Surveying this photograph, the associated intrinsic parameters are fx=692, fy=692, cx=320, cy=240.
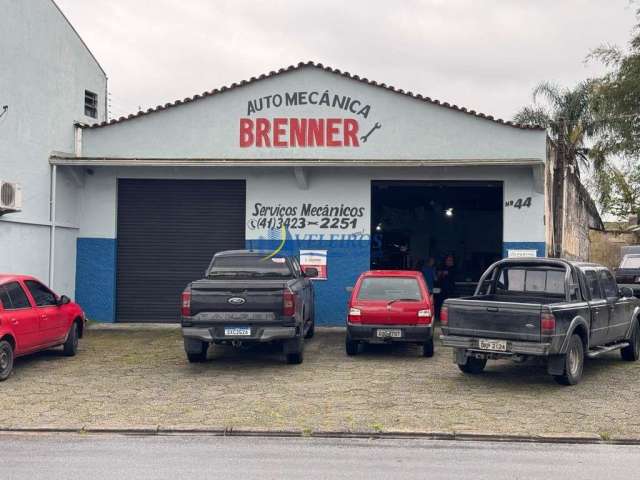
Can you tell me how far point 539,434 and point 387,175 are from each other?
10645mm

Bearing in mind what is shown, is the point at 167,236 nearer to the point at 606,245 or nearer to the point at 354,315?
the point at 354,315

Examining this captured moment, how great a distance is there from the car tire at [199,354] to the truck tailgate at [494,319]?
4.33 m

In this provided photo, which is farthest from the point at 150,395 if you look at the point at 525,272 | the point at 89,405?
the point at 525,272

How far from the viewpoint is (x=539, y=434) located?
7.80 metres

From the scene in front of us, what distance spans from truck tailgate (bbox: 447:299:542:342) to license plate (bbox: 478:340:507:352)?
0.24ft

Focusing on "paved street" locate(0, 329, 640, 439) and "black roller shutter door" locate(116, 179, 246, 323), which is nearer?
"paved street" locate(0, 329, 640, 439)

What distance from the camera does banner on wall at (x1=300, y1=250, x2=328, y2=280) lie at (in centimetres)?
1780

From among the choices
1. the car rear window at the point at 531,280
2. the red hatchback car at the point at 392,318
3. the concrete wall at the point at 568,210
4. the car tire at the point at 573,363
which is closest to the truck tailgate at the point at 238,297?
the red hatchback car at the point at 392,318

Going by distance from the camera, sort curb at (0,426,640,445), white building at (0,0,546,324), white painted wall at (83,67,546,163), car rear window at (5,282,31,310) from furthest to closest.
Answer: white painted wall at (83,67,546,163)
white building at (0,0,546,324)
car rear window at (5,282,31,310)
curb at (0,426,640,445)

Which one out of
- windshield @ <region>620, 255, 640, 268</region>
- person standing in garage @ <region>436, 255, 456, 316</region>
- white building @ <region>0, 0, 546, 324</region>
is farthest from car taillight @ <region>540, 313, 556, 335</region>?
person standing in garage @ <region>436, 255, 456, 316</region>

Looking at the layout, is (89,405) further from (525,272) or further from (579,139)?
(579,139)

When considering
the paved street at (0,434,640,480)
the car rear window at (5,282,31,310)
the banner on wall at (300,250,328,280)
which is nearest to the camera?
the paved street at (0,434,640,480)

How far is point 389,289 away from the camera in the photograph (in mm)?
13328

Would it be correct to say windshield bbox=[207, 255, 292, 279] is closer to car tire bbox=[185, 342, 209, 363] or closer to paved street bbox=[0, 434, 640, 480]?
car tire bbox=[185, 342, 209, 363]
